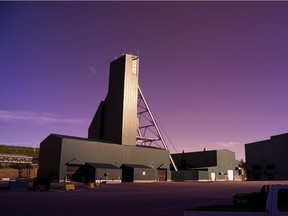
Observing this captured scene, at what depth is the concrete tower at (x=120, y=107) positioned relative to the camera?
237 ft

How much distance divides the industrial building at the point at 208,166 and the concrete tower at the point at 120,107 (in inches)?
833

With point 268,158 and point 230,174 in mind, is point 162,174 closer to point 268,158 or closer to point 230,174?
point 230,174

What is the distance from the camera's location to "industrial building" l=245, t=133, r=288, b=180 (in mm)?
114000

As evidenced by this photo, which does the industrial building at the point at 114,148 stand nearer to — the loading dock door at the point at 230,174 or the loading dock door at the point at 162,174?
the loading dock door at the point at 162,174

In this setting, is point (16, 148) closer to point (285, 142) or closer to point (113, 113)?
point (113, 113)

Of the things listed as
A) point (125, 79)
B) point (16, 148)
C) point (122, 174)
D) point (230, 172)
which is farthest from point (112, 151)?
point (16, 148)

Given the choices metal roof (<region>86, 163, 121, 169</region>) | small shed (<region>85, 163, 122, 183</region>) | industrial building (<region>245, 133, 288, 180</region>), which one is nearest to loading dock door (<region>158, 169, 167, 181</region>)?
metal roof (<region>86, 163, 121, 169</region>)

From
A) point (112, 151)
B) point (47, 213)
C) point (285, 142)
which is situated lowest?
point (47, 213)

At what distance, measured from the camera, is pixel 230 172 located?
9800cm

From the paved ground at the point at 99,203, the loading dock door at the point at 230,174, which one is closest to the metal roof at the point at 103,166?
the paved ground at the point at 99,203

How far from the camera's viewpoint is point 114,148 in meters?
67.7

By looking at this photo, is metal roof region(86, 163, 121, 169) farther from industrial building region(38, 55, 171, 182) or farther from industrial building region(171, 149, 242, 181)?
industrial building region(171, 149, 242, 181)

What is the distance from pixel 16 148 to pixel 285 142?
103 m

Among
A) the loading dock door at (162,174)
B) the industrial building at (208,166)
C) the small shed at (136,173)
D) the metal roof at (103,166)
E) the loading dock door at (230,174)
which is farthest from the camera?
the loading dock door at (230,174)
